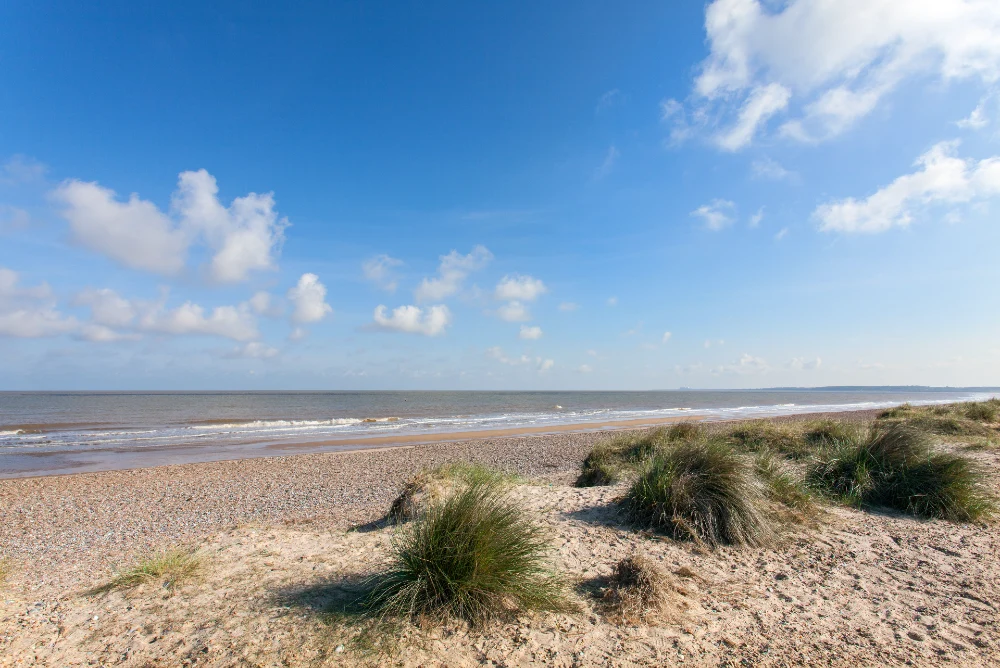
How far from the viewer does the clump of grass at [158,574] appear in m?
4.78

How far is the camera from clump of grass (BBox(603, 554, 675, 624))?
397 centimetres

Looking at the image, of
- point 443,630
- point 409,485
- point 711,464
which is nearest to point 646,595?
point 443,630

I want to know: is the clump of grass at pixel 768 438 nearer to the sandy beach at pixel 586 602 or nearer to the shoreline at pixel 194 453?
the shoreline at pixel 194 453

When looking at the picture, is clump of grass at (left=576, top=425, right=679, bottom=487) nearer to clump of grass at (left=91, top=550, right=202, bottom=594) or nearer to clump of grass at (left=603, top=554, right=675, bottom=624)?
clump of grass at (left=603, top=554, right=675, bottom=624)

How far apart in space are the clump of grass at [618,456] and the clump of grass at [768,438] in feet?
6.22

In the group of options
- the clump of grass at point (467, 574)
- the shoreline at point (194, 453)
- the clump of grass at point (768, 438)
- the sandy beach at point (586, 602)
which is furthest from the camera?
the shoreline at point (194, 453)

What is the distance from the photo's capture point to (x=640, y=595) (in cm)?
413

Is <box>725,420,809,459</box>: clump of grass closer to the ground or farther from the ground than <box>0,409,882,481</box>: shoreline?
farther from the ground

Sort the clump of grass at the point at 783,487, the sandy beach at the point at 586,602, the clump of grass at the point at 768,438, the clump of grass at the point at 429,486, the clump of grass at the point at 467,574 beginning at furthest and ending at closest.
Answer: the clump of grass at the point at 768,438
the clump of grass at the point at 429,486
the clump of grass at the point at 783,487
the clump of grass at the point at 467,574
the sandy beach at the point at 586,602

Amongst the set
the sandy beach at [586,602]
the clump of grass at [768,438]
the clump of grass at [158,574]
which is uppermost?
the clump of grass at [768,438]

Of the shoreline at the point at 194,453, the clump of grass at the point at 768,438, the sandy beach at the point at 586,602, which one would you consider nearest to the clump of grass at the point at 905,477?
the sandy beach at the point at 586,602

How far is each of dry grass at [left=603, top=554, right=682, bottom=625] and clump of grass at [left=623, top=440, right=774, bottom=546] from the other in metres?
1.48

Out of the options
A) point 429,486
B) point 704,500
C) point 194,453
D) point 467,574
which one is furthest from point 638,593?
point 194,453

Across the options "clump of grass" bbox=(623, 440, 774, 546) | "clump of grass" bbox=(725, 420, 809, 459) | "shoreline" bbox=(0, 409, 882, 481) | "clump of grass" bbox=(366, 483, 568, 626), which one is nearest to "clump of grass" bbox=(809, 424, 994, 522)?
"clump of grass" bbox=(623, 440, 774, 546)
